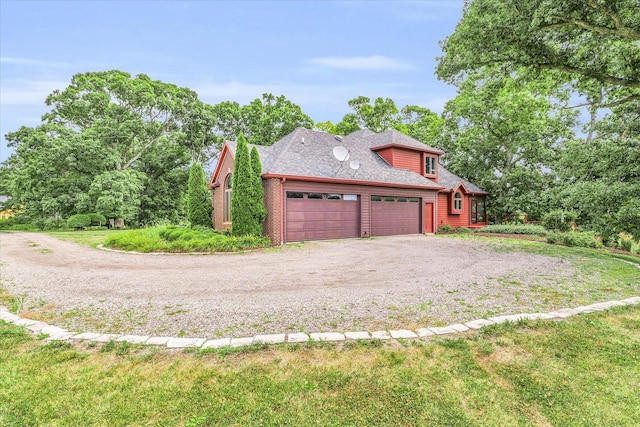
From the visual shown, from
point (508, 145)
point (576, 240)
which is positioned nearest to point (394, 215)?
point (576, 240)

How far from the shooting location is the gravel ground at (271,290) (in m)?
4.09

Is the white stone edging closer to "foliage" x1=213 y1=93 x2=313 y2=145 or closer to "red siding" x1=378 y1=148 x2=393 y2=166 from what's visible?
"red siding" x1=378 y1=148 x2=393 y2=166

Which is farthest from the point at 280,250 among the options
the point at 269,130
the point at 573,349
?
the point at 269,130

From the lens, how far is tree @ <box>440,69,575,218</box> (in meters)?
20.6

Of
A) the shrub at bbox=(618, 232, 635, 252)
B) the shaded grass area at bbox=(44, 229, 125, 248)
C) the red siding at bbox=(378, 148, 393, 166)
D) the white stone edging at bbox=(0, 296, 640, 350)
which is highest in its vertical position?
the red siding at bbox=(378, 148, 393, 166)

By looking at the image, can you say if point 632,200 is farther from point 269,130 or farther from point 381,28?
point 269,130

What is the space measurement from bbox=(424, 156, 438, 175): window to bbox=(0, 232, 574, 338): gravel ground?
11360 mm

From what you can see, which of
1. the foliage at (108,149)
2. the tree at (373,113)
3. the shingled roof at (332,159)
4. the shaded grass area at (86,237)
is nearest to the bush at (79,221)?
the foliage at (108,149)

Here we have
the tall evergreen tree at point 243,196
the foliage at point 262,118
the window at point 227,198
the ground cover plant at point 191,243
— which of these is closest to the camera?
the ground cover plant at point 191,243

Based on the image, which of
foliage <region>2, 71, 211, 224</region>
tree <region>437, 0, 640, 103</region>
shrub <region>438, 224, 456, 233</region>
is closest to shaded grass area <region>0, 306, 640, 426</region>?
tree <region>437, 0, 640, 103</region>

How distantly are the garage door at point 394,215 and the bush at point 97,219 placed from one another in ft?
69.4

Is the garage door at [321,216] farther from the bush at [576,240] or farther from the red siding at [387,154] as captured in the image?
the bush at [576,240]

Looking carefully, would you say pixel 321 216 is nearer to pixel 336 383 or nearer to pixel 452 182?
pixel 336 383

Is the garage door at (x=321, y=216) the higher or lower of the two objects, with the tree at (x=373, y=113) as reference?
lower
